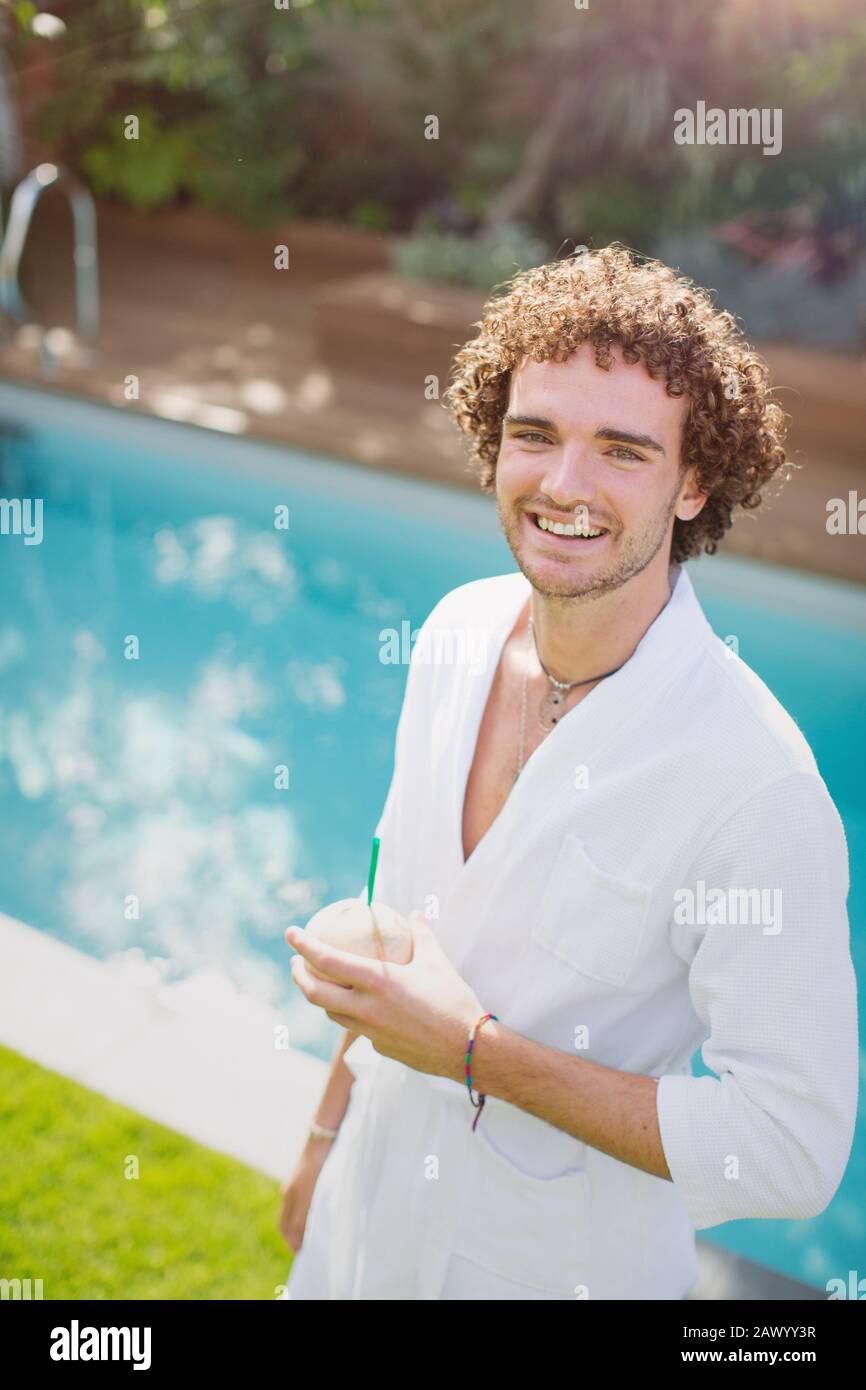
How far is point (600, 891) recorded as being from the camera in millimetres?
1580

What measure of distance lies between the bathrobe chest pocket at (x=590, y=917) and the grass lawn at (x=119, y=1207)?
1.40 m

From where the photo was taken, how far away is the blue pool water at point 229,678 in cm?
434

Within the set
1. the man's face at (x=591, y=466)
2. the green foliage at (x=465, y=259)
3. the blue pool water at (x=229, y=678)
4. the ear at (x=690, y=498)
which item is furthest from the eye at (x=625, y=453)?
the green foliage at (x=465, y=259)

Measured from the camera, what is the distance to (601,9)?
941 centimetres

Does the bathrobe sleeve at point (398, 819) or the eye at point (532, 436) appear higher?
the eye at point (532, 436)

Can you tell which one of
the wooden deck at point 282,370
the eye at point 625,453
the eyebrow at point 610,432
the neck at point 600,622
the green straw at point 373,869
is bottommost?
the green straw at point 373,869

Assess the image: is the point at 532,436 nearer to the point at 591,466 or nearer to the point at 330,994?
the point at 591,466

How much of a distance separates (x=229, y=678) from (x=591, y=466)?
4136 millimetres

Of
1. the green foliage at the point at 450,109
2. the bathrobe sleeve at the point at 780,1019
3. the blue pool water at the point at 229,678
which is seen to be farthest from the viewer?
the green foliage at the point at 450,109

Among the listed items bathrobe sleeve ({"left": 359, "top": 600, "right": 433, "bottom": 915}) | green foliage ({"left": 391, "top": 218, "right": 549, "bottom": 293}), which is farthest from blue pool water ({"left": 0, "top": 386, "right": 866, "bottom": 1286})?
green foliage ({"left": 391, "top": 218, "right": 549, "bottom": 293})

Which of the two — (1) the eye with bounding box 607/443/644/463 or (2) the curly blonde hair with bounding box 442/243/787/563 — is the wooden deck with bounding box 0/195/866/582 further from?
(1) the eye with bounding box 607/443/644/463

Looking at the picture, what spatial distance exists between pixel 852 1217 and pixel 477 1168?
2133 millimetres

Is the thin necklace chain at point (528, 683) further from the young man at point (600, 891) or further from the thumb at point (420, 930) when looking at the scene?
the thumb at point (420, 930)

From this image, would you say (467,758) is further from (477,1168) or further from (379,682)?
(379,682)
